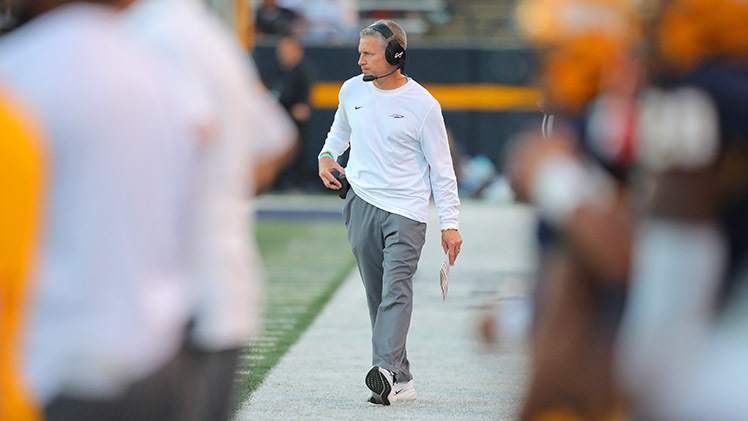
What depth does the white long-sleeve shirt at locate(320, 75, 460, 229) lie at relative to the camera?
7.18 meters

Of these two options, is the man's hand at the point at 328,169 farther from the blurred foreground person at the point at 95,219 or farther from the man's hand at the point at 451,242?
the blurred foreground person at the point at 95,219

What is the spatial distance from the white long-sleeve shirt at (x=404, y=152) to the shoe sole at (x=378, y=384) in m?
0.85

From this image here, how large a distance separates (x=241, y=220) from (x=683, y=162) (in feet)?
3.02

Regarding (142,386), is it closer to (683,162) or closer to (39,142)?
(39,142)

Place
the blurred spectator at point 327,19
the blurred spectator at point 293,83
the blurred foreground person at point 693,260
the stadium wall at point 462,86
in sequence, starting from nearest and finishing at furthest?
the blurred foreground person at point 693,260
the blurred spectator at point 293,83
the blurred spectator at point 327,19
the stadium wall at point 462,86

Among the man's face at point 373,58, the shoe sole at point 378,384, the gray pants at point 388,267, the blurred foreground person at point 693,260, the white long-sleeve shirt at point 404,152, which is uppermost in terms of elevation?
the blurred foreground person at point 693,260

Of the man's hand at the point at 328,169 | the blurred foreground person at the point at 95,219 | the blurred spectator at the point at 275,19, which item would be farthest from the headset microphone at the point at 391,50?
the blurred spectator at the point at 275,19

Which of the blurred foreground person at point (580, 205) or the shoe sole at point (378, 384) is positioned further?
the shoe sole at point (378, 384)

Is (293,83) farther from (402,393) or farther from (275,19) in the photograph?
(402,393)

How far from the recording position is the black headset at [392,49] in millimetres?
7158

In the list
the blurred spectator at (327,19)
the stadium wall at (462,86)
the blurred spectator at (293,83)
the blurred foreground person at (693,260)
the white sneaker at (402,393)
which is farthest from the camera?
the stadium wall at (462,86)

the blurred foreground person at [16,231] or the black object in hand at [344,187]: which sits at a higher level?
the blurred foreground person at [16,231]

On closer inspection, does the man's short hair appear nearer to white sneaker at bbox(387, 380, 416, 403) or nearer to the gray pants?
the gray pants

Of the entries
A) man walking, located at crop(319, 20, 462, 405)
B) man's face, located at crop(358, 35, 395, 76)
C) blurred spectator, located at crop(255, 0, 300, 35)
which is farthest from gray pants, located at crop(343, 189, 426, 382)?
blurred spectator, located at crop(255, 0, 300, 35)
